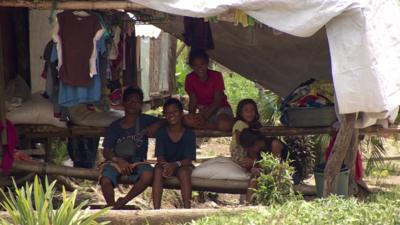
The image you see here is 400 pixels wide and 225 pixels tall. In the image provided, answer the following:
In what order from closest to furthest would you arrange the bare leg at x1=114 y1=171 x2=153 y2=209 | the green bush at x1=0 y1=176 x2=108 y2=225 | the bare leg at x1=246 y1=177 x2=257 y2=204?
the green bush at x1=0 y1=176 x2=108 y2=225 → the bare leg at x1=246 y1=177 x2=257 y2=204 → the bare leg at x1=114 y1=171 x2=153 y2=209

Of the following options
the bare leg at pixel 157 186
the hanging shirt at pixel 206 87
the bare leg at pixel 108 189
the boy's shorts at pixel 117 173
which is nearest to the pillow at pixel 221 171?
the bare leg at pixel 157 186

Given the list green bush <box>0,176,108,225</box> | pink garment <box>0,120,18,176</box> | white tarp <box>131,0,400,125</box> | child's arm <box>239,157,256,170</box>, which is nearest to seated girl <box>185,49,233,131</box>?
child's arm <box>239,157,256,170</box>

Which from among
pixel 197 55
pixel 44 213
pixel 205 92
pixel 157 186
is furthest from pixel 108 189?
pixel 44 213

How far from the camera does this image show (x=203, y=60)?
861 cm

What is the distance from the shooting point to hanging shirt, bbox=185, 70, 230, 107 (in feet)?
28.4

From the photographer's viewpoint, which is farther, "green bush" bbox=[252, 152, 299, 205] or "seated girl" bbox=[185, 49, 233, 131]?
"seated girl" bbox=[185, 49, 233, 131]

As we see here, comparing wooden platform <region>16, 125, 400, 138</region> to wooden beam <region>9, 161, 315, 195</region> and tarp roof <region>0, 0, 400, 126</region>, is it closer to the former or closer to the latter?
wooden beam <region>9, 161, 315, 195</region>

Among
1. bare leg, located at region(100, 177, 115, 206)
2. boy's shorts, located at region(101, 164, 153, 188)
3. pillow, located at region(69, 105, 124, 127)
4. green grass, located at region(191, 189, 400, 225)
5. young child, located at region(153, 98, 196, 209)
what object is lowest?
bare leg, located at region(100, 177, 115, 206)

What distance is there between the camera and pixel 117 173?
757 centimetres

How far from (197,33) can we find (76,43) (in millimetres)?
2153

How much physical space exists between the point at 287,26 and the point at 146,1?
1.12m

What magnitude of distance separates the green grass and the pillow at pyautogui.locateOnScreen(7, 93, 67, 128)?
3.12 meters

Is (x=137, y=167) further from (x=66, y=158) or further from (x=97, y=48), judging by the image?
(x=66, y=158)

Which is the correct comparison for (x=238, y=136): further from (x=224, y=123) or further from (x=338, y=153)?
(x=338, y=153)
